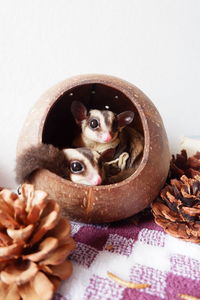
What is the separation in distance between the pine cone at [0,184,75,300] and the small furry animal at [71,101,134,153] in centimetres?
31

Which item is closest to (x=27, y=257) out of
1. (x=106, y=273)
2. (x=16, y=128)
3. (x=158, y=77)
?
(x=106, y=273)

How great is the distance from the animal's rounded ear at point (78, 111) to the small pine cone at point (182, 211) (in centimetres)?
29

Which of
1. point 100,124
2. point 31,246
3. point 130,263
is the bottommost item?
point 130,263

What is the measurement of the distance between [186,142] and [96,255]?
21.2 inches

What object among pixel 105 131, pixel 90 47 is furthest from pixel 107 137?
pixel 90 47

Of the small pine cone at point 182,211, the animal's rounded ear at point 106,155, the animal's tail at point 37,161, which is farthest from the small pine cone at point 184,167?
the animal's tail at point 37,161

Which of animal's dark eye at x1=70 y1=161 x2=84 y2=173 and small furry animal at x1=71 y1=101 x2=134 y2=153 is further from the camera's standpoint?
small furry animal at x1=71 y1=101 x2=134 y2=153

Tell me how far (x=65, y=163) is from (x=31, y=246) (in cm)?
23

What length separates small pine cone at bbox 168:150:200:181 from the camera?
0.81 m

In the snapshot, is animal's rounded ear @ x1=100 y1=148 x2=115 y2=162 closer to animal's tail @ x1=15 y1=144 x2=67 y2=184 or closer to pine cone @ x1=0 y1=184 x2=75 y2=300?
animal's tail @ x1=15 y1=144 x2=67 y2=184

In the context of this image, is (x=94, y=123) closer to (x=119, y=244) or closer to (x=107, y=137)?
(x=107, y=137)

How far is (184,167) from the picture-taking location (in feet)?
2.78

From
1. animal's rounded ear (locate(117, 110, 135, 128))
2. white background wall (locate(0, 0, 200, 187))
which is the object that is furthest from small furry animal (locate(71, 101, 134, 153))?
white background wall (locate(0, 0, 200, 187))

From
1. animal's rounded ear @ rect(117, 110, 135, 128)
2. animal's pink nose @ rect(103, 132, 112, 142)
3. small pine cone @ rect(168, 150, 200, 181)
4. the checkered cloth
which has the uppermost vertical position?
animal's rounded ear @ rect(117, 110, 135, 128)
